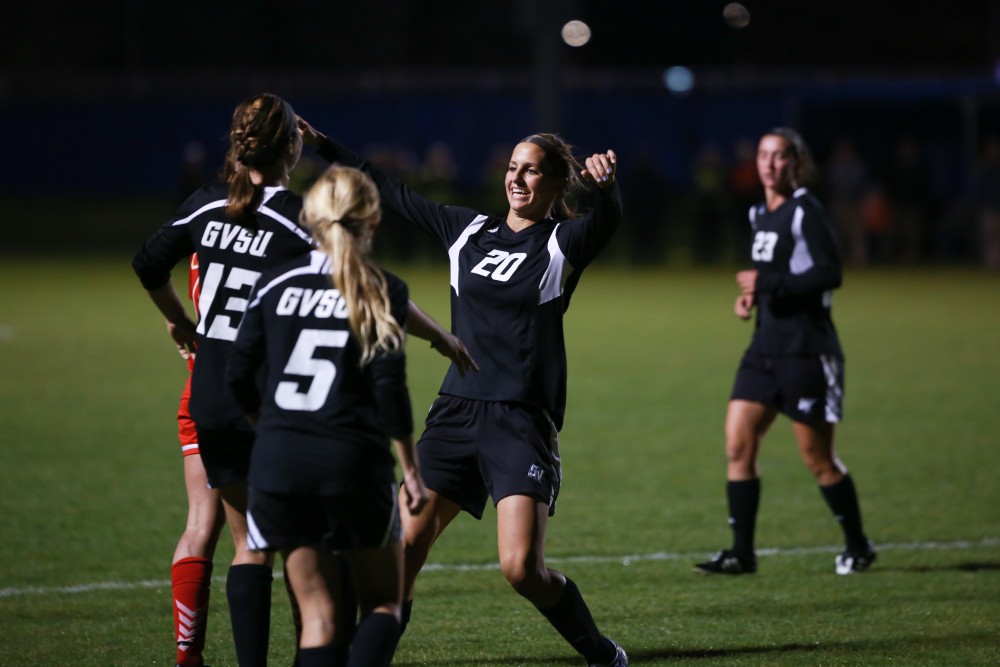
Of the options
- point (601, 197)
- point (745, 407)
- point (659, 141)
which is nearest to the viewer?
point (601, 197)

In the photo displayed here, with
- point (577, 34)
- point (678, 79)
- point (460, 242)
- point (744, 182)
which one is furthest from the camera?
point (577, 34)

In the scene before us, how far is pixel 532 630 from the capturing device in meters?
5.65

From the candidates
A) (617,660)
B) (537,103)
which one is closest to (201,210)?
(617,660)

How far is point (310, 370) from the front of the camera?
3828mm

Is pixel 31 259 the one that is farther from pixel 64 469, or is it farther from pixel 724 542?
pixel 724 542

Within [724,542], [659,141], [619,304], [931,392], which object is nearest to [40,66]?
[659,141]

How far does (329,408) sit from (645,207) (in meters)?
22.1

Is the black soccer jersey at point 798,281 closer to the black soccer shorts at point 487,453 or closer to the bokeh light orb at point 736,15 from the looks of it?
the black soccer shorts at point 487,453

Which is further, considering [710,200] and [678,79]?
[678,79]

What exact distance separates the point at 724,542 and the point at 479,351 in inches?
108

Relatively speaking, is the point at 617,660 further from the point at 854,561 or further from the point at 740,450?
the point at 854,561

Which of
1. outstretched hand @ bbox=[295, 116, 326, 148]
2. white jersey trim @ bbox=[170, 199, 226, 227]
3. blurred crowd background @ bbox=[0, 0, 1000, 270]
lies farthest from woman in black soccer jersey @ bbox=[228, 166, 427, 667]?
blurred crowd background @ bbox=[0, 0, 1000, 270]

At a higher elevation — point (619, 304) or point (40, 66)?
point (40, 66)

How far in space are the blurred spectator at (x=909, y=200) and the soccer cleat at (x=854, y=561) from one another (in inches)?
717
